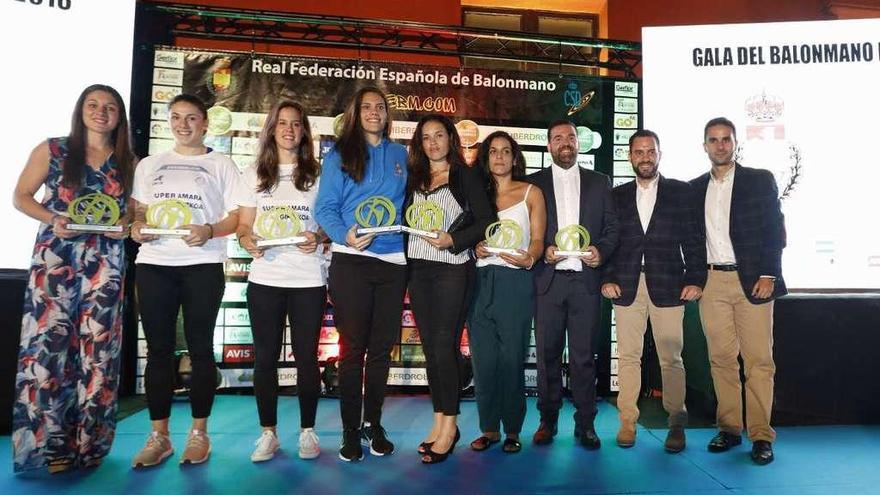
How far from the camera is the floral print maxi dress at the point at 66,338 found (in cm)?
270

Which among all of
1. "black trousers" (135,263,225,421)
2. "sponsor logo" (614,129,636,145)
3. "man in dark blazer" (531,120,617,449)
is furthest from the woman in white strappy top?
"sponsor logo" (614,129,636,145)

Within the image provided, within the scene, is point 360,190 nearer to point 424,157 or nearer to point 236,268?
point 424,157

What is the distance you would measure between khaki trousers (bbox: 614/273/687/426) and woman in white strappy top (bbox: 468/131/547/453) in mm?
641

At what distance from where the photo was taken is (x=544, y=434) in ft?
10.9

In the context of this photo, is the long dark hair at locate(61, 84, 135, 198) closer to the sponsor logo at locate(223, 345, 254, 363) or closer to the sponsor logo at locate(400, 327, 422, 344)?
the sponsor logo at locate(223, 345, 254, 363)

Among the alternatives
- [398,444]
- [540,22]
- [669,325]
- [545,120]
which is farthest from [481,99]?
[540,22]

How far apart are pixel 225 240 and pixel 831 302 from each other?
400 cm

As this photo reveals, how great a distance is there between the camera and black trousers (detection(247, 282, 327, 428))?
286 cm

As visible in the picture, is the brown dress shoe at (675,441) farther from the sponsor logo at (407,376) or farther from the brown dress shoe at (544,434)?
the sponsor logo at (407,376)

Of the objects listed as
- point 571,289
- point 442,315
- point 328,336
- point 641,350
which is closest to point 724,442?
point 641,350

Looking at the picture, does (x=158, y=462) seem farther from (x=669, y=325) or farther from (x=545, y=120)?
(x=545, y=120)

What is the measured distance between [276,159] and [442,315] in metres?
1.23

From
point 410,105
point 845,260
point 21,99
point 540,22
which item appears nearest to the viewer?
point 21,99

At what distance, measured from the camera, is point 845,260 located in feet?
13.9
